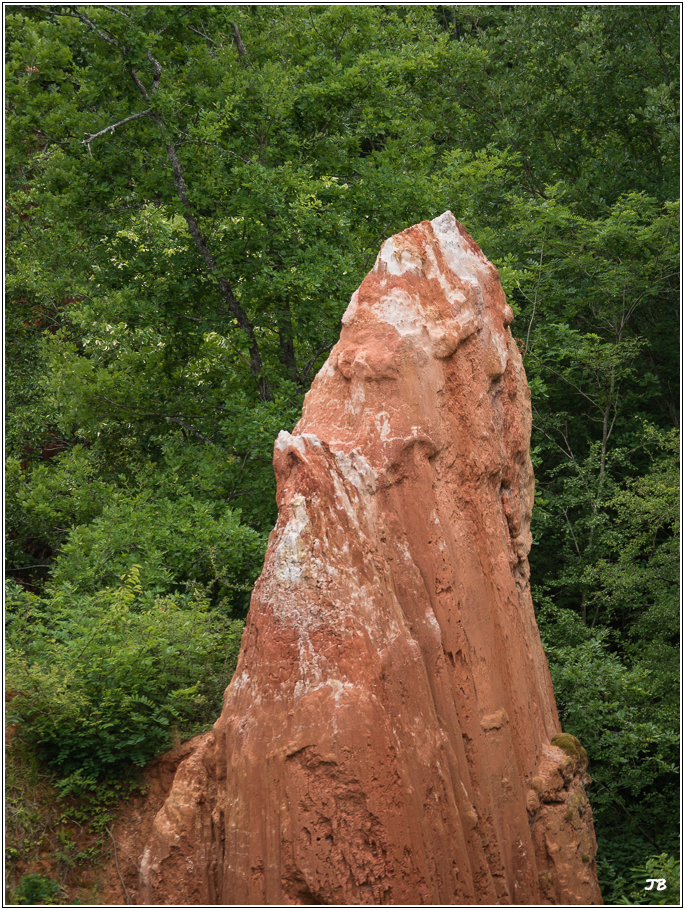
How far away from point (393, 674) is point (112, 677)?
2776mm

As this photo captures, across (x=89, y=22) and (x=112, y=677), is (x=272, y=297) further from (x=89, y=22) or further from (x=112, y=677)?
(x=112, y=677)

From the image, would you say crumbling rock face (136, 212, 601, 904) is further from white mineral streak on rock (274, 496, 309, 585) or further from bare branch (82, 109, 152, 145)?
bare branch (82, 109, 152, 145)

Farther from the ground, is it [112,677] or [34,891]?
[112,677]

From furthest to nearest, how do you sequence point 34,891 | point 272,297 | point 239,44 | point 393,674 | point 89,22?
point 239,44 < point 272,297 < point 89,22 < point 34,891 < point 393,674

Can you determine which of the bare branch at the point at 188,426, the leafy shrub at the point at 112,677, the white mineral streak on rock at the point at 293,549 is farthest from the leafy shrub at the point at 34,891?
the bare branch at the point at 188,426

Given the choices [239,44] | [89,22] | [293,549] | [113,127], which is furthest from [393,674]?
[239,44]

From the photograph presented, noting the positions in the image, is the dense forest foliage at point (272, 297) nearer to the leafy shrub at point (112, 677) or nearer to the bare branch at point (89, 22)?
the bare branch at point (89, 22)

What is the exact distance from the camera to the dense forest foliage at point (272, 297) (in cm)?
921

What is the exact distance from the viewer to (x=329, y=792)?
187 inches

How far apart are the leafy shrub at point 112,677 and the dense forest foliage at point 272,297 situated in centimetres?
43

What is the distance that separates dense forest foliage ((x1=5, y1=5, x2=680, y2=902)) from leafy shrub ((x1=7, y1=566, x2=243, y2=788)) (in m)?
0.43

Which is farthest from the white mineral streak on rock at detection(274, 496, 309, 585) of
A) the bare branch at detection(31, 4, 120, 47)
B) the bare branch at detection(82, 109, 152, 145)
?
the bare branch at detection(31, 4, 120, 47)

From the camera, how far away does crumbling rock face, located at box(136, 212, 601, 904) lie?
480 centimetres

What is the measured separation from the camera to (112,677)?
21.6 feet
